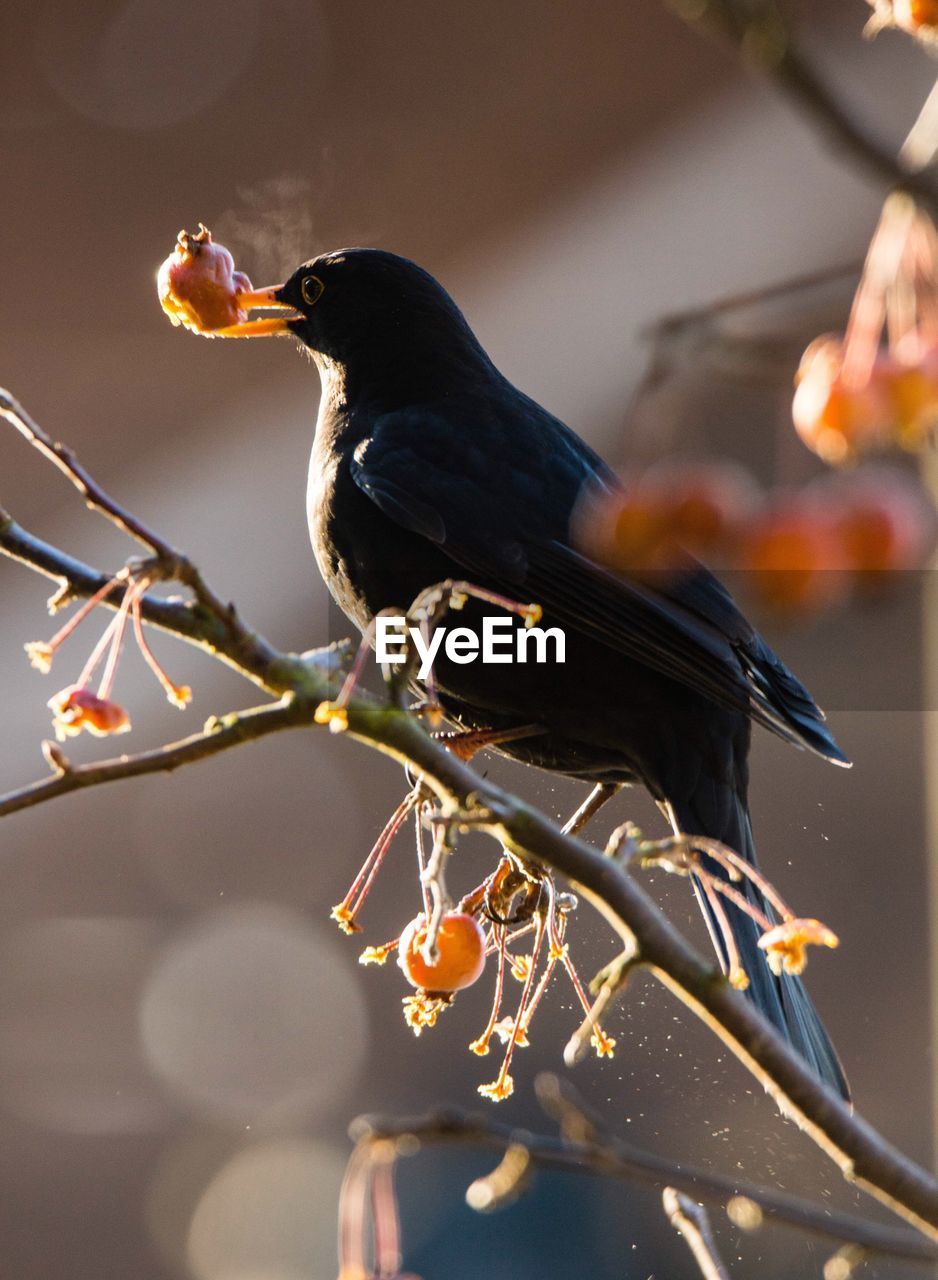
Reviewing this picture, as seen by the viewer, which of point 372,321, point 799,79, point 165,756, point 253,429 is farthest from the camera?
point 253,429

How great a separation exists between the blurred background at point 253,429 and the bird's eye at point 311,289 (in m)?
1.36

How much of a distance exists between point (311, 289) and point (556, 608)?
0.76m

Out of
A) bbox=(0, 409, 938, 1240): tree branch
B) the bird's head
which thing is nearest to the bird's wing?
the bird's head

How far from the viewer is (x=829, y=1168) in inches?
102

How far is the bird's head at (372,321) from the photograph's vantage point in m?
2.21

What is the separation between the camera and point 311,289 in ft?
7.41

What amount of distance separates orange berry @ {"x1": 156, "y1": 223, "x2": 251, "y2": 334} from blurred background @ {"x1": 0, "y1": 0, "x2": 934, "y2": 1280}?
173cm

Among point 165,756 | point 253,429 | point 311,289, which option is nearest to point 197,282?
point 311,289

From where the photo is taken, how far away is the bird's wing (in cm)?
175

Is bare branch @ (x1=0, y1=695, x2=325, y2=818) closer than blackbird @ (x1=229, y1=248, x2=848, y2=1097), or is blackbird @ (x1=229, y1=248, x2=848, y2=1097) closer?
bare branch @ (x1=0, y1=695, x2=325, y2=818)

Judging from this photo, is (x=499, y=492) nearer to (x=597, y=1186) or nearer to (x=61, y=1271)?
(x=597, y=1186)

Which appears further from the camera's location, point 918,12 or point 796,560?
point 918,12

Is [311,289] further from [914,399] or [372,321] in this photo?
[914,399]

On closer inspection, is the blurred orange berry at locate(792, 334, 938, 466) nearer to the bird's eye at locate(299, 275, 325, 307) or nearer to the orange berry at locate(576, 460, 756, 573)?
A: the orange berry at locate(576, 460, 756, 573)
